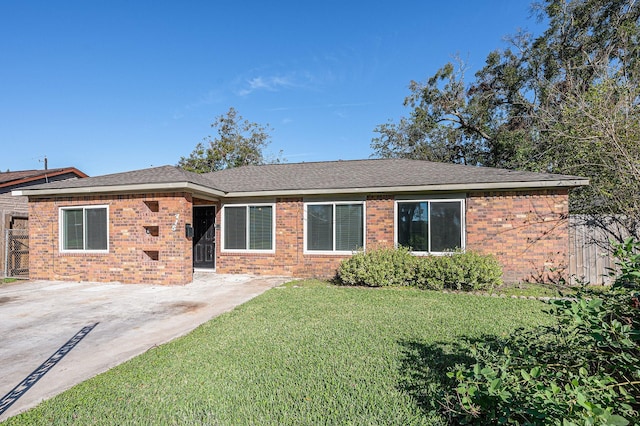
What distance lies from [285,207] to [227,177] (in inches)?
129

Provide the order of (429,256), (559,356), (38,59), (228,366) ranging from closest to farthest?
(559,356) → (228,366) → (429,256) → (38,59)

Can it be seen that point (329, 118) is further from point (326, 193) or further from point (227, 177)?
point (326, 193)

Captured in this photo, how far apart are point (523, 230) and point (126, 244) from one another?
11.0m

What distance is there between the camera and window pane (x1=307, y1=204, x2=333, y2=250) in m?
9.79

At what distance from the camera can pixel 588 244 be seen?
27.8ft

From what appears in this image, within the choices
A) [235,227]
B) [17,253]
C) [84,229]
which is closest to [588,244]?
[235,227]

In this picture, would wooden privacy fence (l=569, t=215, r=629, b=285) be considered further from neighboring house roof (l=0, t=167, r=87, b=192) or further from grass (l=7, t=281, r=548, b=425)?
neighboring house roof (l=0, t=167, r=87, b=192)

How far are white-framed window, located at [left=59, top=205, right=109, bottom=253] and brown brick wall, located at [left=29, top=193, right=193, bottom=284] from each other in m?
0.16

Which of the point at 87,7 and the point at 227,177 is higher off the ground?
the point at 87,7

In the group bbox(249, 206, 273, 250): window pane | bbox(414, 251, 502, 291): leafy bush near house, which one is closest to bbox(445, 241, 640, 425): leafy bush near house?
bbox(414, 251, 502, 291): leafy bush near house

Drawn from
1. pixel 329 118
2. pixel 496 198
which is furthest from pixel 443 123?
pixel 496 198

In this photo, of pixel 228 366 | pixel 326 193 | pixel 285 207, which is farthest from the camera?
pixel 285 207

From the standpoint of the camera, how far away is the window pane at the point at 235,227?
10469 millimetres

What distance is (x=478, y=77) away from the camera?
19969 mm
